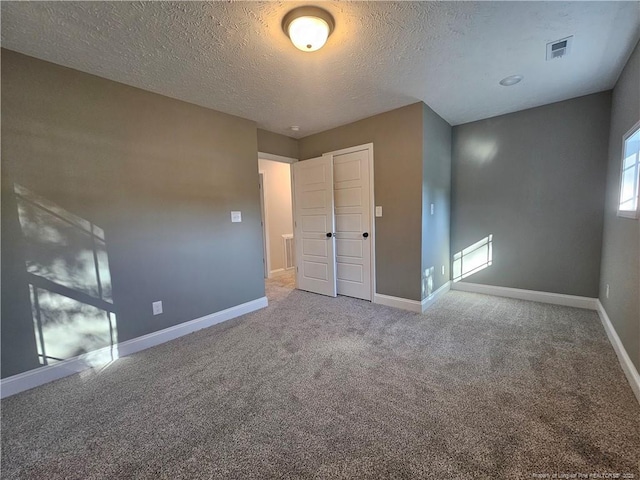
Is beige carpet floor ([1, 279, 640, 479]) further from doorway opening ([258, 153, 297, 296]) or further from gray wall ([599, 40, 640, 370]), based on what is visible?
doorway opening ([258, 153, 297, 296])

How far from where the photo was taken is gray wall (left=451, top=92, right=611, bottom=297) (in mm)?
3098

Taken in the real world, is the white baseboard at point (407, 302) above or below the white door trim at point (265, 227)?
below

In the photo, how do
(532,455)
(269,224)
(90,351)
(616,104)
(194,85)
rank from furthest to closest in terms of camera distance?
1. (269,224)
2. (616,104)
3. (194,85)
4. (90,351)
5. (532,455)

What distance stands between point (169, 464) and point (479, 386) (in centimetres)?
194

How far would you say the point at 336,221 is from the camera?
3.91 meters

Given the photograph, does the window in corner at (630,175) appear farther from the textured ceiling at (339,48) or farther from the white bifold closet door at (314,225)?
the white bifold closet door at (314,225)

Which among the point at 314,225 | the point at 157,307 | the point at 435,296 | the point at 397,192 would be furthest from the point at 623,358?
the point at 157,307

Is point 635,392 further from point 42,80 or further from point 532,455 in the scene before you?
point 42,80

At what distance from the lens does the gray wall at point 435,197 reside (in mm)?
3217

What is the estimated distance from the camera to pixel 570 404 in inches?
64.9

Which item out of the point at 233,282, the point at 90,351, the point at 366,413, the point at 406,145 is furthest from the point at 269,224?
the point at 366,413

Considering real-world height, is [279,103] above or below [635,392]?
above

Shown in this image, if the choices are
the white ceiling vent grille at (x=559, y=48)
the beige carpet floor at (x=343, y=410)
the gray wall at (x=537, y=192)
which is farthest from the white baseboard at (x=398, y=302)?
the white ceiling vent grille at (x=559, y=48)

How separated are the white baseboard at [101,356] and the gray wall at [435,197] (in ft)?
8.31
